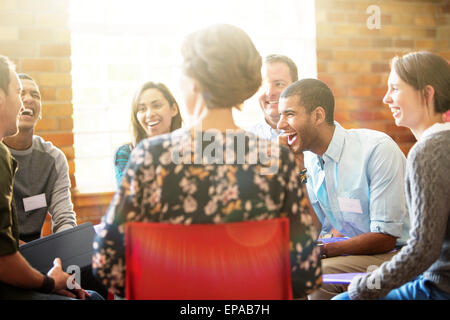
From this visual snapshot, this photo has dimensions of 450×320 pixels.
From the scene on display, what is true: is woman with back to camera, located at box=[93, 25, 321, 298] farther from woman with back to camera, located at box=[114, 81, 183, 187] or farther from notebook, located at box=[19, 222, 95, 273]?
woman with back to camera, located at box=[114, 81, 183, 187]

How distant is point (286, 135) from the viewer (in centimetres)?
231

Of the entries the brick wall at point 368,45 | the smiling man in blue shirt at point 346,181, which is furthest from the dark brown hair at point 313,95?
the brick wall at point 368,45

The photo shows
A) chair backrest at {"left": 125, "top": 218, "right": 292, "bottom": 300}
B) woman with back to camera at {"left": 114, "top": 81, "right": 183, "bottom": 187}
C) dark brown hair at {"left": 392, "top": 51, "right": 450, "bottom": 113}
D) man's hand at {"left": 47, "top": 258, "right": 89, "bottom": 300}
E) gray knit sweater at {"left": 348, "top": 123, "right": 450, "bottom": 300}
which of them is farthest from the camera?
woman with back to camera at {"left": 114, "top": 81, "right": 183, "bottom": 187}

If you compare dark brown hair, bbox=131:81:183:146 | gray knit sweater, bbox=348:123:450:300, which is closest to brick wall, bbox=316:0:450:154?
dark brown hair, bbox=131:81:183:146

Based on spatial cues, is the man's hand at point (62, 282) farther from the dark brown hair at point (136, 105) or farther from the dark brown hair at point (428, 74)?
the dark brown hair at point (428, 74)

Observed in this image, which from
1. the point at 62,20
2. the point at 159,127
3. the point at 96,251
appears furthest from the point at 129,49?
the point at 96,251

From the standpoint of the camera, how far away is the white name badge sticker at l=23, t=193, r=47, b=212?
2.31 meters

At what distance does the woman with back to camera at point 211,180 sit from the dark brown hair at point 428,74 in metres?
0.73

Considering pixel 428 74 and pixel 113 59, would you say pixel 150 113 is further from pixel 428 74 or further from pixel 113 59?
pixel 428 74

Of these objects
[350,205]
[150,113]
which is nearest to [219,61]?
[350,205]

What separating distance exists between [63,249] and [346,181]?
4.06 ft

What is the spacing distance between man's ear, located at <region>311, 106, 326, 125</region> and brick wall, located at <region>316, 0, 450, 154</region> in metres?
1.30

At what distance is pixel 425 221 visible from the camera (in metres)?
1.22

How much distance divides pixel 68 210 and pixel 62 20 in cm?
126
